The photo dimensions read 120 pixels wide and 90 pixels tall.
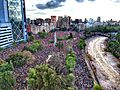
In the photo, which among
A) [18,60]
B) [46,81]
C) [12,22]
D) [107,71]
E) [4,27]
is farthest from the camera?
[12,22]

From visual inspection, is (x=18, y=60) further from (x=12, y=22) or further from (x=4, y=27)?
(x=12, y=22)

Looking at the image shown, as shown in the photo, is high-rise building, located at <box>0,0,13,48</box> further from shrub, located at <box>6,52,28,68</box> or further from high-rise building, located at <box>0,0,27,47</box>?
shrub, located at <box>6,52,28,68</box>

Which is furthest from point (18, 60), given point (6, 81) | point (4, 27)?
point (4, 27)

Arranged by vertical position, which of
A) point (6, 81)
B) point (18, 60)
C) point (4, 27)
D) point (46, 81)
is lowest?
point (18, 60)

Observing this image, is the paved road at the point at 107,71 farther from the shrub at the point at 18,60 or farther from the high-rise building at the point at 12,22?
the high-rise building at the point at 12,22

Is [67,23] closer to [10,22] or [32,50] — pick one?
[10,22]

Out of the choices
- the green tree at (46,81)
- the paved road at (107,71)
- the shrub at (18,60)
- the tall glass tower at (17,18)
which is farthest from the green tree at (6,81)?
the tall glass tower at (17,18)

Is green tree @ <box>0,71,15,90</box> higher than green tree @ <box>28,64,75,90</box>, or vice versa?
green tree @ <box>28,64,75,90</box>

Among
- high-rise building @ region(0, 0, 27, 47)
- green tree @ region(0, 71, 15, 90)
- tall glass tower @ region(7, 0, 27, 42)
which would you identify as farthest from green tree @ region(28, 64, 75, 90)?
tall glass tower @ region(7, 0, 27, 42)

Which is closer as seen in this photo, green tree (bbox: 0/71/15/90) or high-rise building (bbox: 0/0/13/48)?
green tree (bbox: 0/71/15/90)
